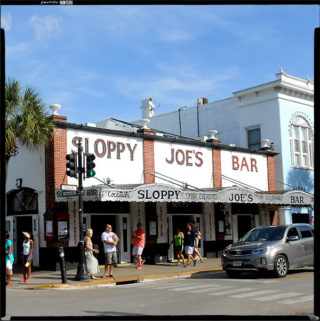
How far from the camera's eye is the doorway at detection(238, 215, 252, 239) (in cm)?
2645

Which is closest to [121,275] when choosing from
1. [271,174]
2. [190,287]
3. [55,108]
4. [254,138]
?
[190,287]

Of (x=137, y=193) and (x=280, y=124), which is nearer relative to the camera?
(x=137, y=193)

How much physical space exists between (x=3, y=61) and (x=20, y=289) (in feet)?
37.1

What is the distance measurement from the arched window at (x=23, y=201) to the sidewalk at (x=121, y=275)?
296 centimetres

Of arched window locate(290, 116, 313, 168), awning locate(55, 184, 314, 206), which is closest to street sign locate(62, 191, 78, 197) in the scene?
awning locate(55, 184, 314, 206)

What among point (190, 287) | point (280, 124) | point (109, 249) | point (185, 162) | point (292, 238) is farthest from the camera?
point (280, 124)

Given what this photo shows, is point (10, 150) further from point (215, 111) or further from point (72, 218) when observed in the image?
point (215, 111)

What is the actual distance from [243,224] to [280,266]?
12.2m

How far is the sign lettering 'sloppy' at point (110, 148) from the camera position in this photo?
20.8 metres

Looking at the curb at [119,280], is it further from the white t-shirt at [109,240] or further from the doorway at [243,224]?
the doorway at [243,224]

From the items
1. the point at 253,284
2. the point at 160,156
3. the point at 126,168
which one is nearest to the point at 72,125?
the point at 126,168

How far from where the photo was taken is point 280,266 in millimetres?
14617

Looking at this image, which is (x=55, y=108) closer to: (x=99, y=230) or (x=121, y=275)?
(x=99, y=230)

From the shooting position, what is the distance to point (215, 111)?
32406 millimetres
